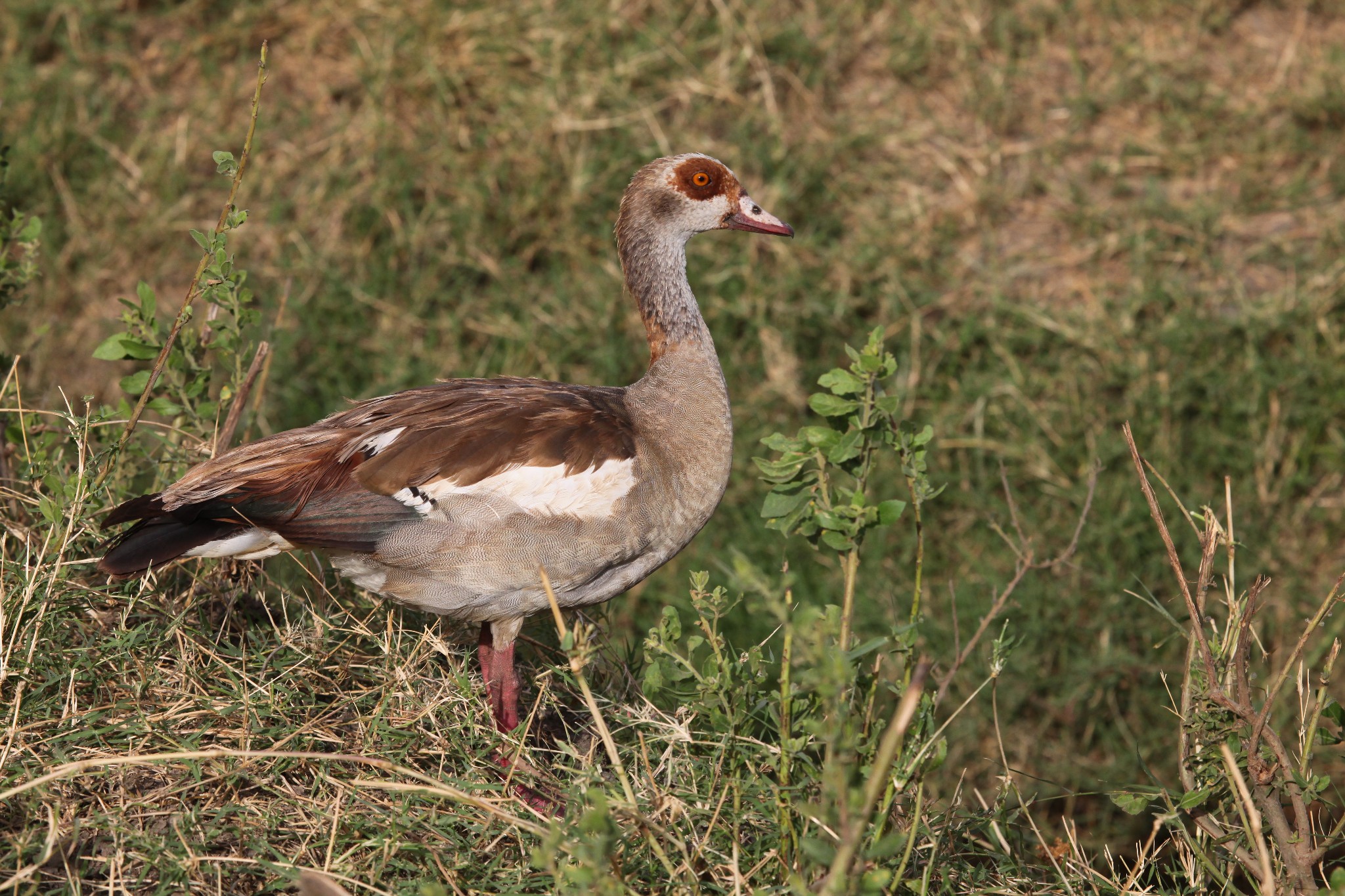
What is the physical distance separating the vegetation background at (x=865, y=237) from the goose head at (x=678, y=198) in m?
2.07

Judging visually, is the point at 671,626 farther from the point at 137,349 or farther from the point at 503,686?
the point at 137,349

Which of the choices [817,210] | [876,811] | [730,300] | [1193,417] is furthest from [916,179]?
[876,811]

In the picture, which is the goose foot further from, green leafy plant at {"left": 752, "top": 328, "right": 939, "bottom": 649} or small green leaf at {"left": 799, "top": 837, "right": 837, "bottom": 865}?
small green leaf at {"left": 799, "top": 837, "right": 837, "bottom": 865}

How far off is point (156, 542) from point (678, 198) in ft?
5.82

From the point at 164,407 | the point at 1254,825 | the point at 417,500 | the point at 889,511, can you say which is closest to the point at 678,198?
the point at 417,500

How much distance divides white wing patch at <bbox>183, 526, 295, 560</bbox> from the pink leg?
579 mm

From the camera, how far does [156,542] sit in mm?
2951

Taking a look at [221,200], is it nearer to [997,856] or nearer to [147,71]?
[147,71]

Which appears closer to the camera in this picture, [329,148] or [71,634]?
[71,634]

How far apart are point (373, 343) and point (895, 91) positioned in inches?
114

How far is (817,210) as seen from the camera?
250 inches

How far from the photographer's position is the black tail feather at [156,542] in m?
2.88

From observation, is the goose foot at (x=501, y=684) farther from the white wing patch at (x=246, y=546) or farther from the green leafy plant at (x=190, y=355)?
the green leafy plant at (x=190, y=355)

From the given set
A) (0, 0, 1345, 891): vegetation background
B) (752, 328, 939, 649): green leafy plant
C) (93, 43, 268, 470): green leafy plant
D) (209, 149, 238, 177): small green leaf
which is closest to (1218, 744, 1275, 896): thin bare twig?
(752, 328, 939, 649): green leafy plant
